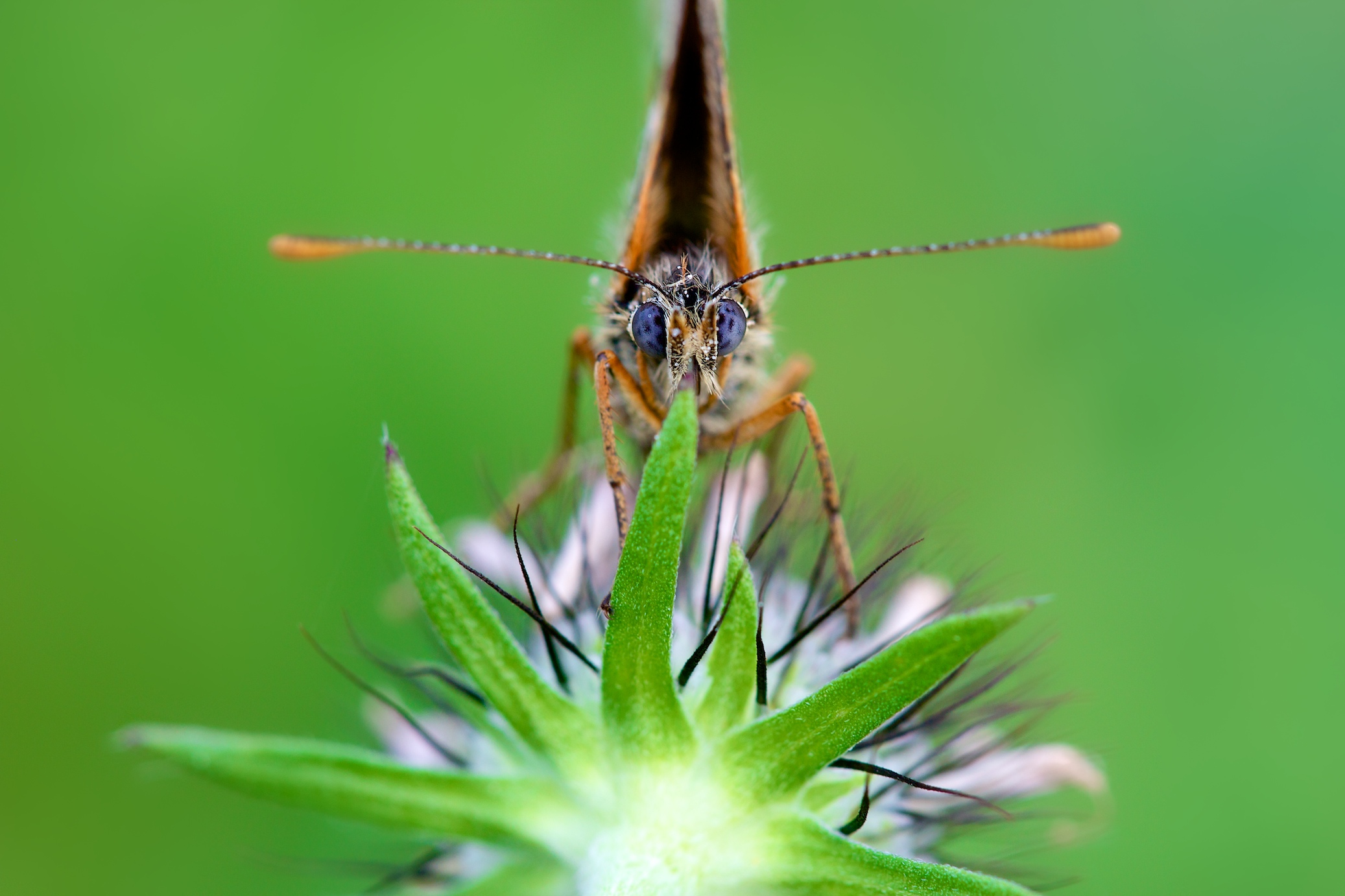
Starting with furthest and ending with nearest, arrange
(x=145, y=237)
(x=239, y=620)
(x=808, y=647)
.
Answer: (x=145, y=237) → (x=239, y=620) → (x=808, y=647)

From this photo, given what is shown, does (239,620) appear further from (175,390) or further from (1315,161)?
(1315,161)

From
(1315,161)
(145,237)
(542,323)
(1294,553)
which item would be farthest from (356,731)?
(1315,161)

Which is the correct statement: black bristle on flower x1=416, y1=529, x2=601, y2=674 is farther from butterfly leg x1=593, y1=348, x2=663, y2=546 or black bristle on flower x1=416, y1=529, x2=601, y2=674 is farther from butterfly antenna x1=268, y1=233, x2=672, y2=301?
butterfly antenna x1=268, y1=233, x2=672, y2=301

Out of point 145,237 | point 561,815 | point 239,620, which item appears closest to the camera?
point 561,815

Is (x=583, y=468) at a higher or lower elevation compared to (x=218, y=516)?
lower

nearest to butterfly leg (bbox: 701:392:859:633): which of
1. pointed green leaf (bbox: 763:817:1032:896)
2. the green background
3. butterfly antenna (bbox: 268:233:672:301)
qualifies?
Result: butterfly antenna (bbox: 268:233:672:301)

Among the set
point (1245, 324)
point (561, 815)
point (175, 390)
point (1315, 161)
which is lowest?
point (561, 815)

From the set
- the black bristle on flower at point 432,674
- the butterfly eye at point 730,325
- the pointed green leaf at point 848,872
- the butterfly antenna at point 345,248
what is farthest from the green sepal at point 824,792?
the butterfly antenna at point 345,248
